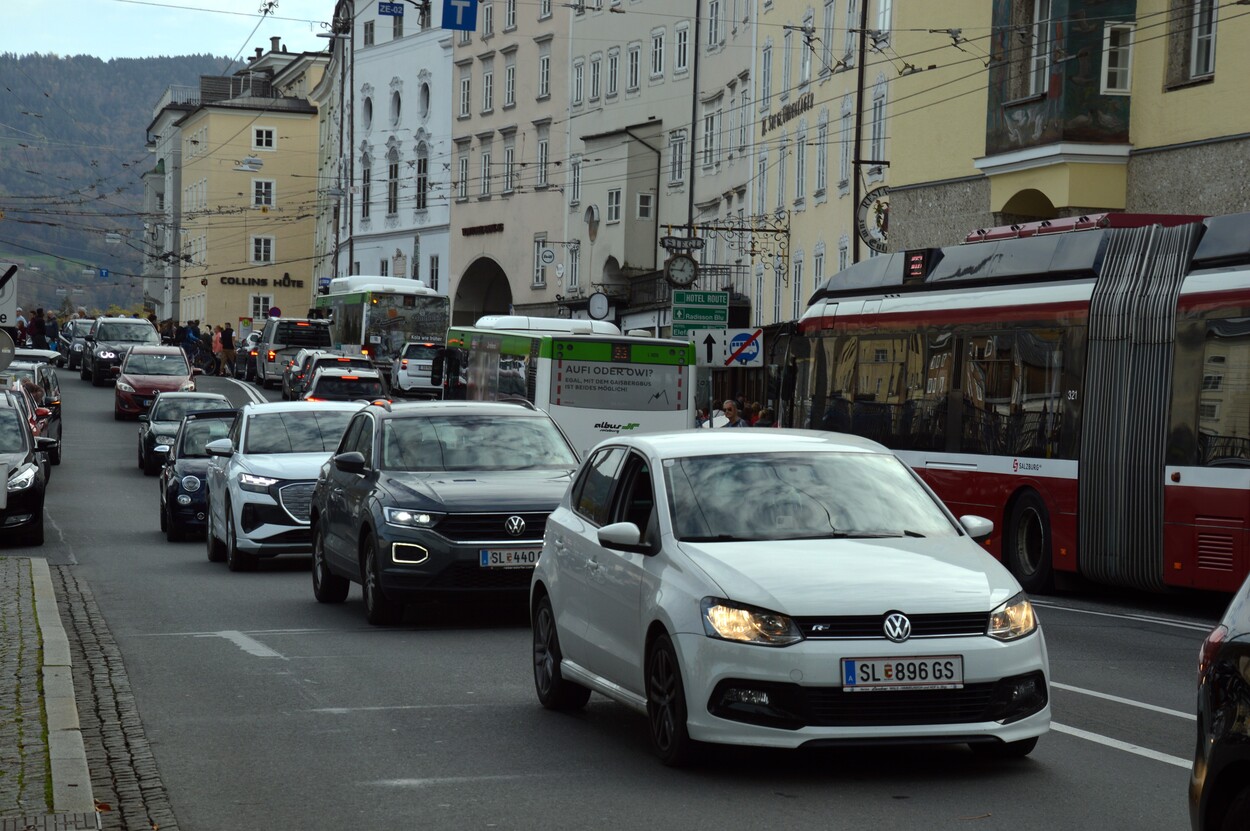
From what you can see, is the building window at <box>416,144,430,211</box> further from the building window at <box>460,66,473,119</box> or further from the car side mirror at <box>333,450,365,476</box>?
the car side mirror at <box>333,450,365,476</box>

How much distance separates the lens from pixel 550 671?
10.6 m

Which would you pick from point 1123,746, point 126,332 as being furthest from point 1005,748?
point 126,332

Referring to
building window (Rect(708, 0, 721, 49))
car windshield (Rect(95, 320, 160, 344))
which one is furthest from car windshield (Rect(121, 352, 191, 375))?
building window (Rect(708, 0, 721, 49))

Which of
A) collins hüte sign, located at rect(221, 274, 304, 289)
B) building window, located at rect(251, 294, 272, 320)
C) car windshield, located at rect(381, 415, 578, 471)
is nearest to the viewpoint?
car windshield, located at rect(381, 415, 578, 471)

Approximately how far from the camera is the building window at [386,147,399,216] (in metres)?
93.6

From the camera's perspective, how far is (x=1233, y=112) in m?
28.6

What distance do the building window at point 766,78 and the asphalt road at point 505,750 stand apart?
4031 cm

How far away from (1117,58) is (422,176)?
62579 millimetres

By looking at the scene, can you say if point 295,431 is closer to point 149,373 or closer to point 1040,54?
point 1040,54

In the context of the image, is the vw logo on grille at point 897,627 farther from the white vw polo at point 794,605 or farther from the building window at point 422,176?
the building window at point 422,176

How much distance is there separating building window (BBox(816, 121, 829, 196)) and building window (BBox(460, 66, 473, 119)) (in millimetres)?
40330

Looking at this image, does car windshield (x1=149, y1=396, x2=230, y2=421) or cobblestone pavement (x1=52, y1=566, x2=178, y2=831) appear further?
car windshield (x1=149, y1=396, x2=230, y2=421)

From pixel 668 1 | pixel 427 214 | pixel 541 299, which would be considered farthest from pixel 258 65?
pixel 668 1

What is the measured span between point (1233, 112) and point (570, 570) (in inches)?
831
